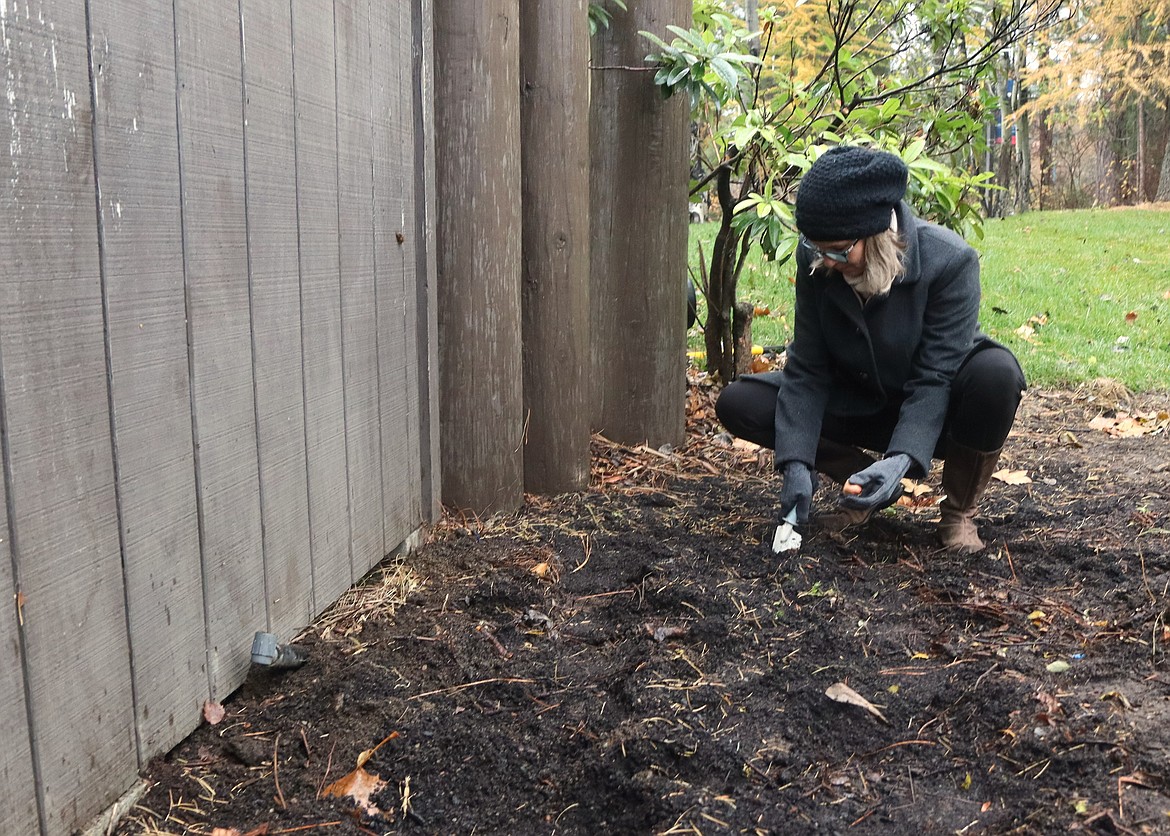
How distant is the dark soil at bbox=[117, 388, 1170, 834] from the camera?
1.90 metres

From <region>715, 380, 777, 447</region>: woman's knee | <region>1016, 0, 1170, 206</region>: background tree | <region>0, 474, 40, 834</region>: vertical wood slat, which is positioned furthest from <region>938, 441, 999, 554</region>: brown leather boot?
<region>1016, 0, 1170, 206</region>: background tree

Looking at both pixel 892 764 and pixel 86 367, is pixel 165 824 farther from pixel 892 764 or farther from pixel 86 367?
pixel 892 764

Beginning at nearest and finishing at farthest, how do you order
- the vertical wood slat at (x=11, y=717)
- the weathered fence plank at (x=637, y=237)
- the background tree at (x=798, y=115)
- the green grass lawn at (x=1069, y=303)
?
the vertical wood slat at (x=11, y=717), the background tree at (x=798, y=115), the weathered fence plank at (x=637, y=237), the green grass lawn at (x=1069, y=303)

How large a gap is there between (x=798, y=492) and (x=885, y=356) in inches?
20.1

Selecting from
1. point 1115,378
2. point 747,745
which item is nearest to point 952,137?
point 1115,378

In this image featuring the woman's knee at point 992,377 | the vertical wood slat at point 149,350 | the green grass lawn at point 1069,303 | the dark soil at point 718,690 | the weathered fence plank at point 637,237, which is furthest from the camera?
the green grass lawn at point 1069,303

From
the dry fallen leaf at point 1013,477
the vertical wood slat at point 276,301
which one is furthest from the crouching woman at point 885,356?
the vertical wood slat at point 276,301

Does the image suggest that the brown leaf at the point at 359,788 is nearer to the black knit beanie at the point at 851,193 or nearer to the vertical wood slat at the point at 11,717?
the vertical wood slat at the point at 11,717

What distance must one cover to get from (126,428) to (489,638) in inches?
45.5

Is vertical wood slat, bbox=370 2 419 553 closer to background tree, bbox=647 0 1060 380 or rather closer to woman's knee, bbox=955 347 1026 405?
background tree, bbox=647 0 1060 380

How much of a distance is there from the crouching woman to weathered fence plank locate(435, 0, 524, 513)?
943mm

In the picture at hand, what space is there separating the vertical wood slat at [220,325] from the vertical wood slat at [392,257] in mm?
764

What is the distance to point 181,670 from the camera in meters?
2.08

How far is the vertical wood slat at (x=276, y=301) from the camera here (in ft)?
7.39
